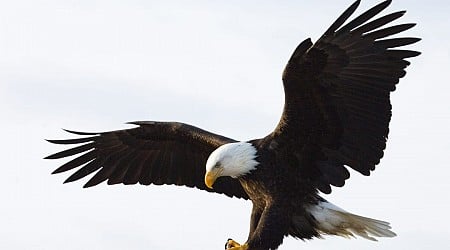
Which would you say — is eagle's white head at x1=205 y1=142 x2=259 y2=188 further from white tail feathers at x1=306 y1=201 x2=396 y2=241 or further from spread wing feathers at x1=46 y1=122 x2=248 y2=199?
spread wing feathers at x1=46 y1=122 x2=248 y2=199

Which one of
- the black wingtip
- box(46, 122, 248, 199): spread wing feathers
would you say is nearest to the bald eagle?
the black wingtip

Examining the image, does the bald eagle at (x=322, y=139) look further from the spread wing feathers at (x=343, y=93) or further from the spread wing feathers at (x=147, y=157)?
the spread wing feathers at (x=147, y=157)

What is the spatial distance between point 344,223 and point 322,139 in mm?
791

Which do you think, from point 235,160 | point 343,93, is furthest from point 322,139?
point 235,160

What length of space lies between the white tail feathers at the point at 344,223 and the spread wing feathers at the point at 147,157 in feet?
3.13

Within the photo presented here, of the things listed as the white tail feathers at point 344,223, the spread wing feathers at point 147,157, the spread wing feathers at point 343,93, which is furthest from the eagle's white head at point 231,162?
the spread wing feathers at point 147,157

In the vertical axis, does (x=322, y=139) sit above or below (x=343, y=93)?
below

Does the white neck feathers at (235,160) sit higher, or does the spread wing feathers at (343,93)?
the spread wing feathers at (343,93)

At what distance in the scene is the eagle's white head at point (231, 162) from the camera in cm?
1055

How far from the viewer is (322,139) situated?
10570mm

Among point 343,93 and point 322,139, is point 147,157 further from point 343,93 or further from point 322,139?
point 343,93

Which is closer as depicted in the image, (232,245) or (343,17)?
(343,17)

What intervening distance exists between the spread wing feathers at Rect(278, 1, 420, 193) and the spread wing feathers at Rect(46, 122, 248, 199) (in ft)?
A: 4.01

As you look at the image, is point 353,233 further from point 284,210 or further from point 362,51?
point 362,51
